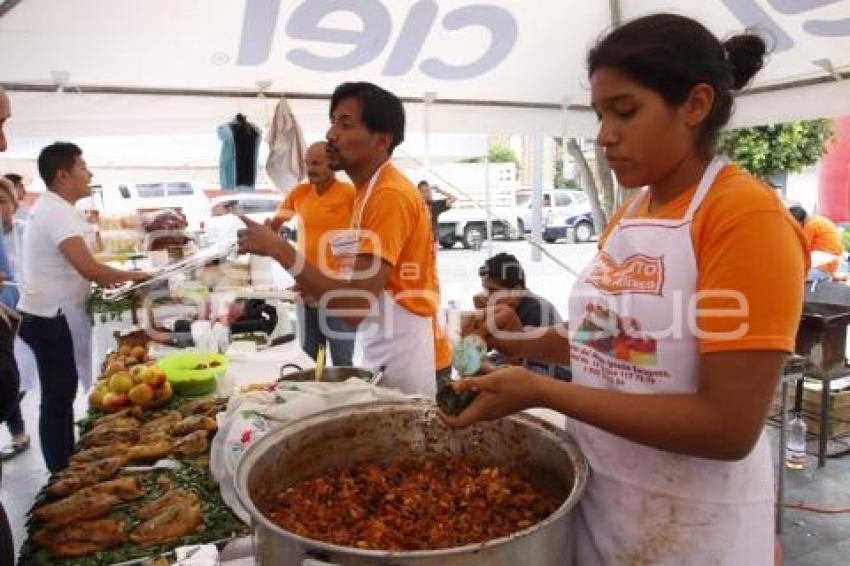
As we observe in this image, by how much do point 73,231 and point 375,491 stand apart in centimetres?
305

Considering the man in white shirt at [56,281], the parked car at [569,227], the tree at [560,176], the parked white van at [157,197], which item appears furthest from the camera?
the tree at [560,176]

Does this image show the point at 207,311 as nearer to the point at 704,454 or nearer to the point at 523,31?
the point at 523,31

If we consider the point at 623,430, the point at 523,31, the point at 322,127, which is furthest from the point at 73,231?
the point at 623,430

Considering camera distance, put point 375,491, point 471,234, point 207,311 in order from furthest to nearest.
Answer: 1. point 471,234
2. point 207,311
3. point 375,491

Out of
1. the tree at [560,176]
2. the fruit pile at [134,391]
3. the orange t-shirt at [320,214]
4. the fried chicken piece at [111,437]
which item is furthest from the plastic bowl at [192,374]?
the tree at [560,176]

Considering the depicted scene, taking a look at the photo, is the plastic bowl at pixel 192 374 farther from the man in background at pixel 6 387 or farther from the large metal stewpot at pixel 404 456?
the large metal stewpot at pixel 404 456

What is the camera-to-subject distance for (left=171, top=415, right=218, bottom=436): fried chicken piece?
80.5 inches

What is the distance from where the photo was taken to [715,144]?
3.48 feet

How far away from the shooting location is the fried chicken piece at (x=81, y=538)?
1434 mm

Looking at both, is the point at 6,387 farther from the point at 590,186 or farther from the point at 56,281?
the point at 590,186

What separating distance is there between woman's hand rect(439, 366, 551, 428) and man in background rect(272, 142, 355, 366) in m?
2.81

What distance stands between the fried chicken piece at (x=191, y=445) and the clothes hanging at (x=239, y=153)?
245 cm

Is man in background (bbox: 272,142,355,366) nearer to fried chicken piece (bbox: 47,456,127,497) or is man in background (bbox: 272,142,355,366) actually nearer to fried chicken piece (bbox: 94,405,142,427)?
fried chicken piece (bbox: 94,405,142,427)

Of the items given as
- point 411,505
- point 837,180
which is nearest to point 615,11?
point 411,505
